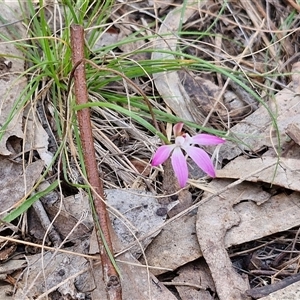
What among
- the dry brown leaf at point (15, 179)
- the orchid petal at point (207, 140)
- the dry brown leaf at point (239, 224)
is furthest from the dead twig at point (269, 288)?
the dry brown leaf at point (15, 179)

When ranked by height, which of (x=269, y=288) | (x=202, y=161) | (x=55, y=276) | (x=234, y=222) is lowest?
(x=269, y=288)

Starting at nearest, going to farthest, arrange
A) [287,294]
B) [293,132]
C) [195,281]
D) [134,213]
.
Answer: [287,294], [195,281], [134,213], [293,132]

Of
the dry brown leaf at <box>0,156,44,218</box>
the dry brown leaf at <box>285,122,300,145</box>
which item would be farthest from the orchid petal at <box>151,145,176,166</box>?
the dry brown leaf at <box>285,122,300,145</box>

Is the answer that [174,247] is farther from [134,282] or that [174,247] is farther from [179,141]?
[179,141]

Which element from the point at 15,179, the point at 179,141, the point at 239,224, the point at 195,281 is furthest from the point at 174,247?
the point at 15,179

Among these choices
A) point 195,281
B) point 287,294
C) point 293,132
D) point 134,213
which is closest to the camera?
point 287,294

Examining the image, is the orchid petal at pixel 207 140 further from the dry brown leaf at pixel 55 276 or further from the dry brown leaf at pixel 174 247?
the dry brown leaf at pixel 55 276

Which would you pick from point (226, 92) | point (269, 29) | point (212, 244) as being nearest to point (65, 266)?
point (212, 244)
